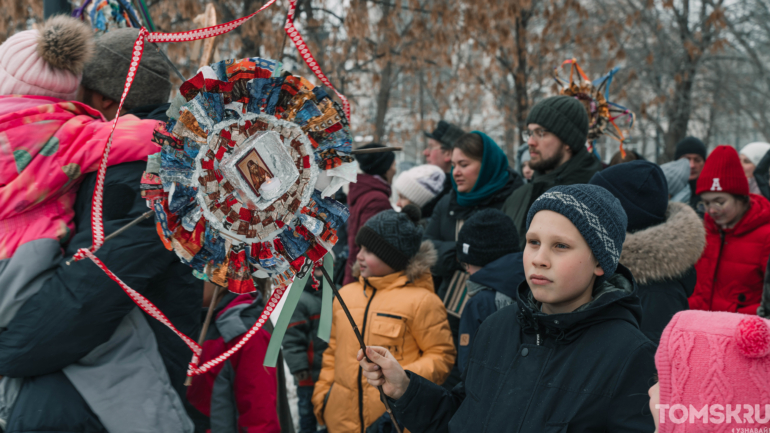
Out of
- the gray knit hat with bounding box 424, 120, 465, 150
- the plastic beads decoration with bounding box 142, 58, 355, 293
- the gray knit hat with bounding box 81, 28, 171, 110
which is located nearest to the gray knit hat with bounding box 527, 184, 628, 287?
the plastic beads decoration with bounding box 142, 58, 355, 293

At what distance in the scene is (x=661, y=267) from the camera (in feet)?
7.54

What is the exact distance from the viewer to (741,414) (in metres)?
1.20

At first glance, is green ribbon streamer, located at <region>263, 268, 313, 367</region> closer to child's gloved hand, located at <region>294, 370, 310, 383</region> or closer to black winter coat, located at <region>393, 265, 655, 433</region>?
black winter coat, located at <region>393, 265, 655, 433</region>

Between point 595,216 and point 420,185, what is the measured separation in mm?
3066

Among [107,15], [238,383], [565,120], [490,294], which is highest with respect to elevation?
[107,15]

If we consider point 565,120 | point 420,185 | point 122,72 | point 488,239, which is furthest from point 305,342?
point 122,72

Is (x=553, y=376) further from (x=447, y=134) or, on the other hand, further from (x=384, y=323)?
(x=447, y=134)

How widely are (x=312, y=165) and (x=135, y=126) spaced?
1.81 feet

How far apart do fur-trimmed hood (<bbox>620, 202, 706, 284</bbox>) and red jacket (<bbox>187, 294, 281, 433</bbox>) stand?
1614 millimetres

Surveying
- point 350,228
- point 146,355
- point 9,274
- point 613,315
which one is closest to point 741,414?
point 613,315

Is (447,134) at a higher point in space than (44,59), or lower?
lower

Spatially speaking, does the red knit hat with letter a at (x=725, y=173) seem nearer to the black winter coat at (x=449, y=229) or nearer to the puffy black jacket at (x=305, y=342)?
the black winter coat at (x=449, y=229)

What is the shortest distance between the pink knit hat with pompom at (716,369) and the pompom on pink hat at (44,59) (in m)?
1.84

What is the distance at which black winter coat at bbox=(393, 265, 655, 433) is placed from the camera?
1.50 metres
